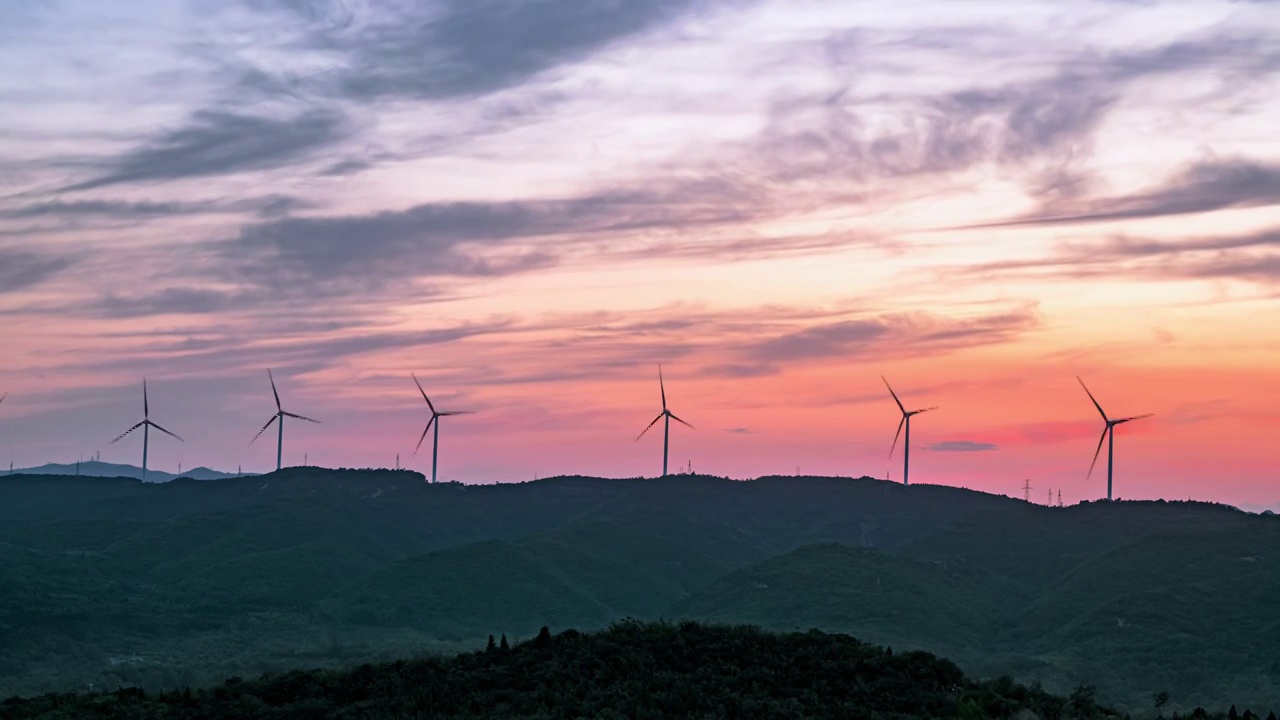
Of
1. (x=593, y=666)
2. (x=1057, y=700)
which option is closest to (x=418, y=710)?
(x=593, y=666)

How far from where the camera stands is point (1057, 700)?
5759 centimetres

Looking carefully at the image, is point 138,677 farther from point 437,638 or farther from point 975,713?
point 975,713

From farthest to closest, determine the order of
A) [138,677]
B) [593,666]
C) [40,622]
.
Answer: [40,622] < [138,677] < [593,666]

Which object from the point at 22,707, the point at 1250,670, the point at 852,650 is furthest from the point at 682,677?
the point at 1250,670

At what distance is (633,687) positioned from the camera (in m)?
57.0

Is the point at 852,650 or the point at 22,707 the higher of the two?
the point at 852,650

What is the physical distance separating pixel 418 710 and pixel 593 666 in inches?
327

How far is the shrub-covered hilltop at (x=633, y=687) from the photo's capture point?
5469 cm

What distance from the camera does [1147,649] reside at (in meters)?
161

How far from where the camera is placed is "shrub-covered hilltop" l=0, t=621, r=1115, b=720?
5469 centimetres

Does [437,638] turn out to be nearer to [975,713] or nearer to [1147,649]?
[1147,649]

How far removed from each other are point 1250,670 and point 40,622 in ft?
476

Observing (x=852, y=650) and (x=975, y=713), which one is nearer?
(x=975, y=713)

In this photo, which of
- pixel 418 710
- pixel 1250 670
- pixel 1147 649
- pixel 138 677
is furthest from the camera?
pixel 1147 649
